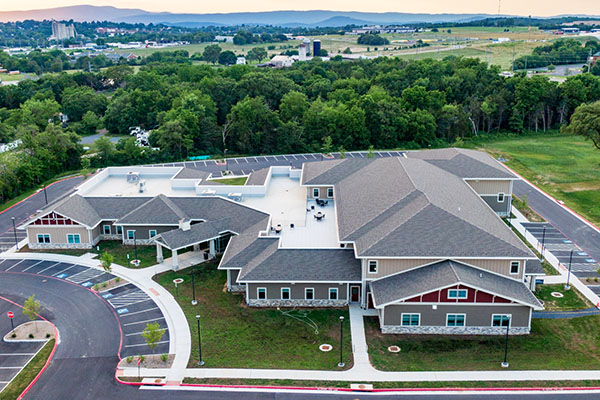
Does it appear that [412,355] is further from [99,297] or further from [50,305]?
[50,305]

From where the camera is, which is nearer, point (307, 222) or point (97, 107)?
point (307, 222)

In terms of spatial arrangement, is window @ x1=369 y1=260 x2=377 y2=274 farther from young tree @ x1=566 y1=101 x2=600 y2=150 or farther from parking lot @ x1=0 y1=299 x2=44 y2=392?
young tree @ x1=566 y1=101 x2=600 y2=150

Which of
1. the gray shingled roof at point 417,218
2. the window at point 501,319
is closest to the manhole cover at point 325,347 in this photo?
the gray shingled roof at point 417,218

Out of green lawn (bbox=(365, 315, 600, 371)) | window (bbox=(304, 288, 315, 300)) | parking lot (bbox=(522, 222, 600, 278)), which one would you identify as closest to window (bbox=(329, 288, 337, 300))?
window (bbox=(304, 288, 315, 300))

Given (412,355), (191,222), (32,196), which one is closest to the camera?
(412,355)

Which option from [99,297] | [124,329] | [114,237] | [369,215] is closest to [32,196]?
[114,237]

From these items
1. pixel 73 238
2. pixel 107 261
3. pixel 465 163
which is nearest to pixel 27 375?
pixel 107 261

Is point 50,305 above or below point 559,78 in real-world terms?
below
